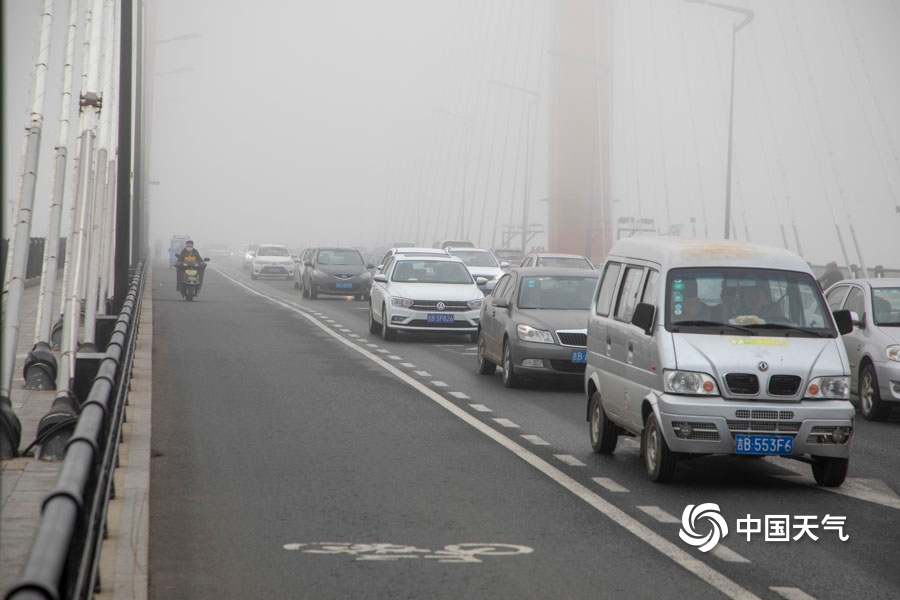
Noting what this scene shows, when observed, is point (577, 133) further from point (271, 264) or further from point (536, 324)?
point (536, 324)

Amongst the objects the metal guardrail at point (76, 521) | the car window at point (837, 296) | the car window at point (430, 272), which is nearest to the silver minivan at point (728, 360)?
the metal guardrail at point (76, 521)

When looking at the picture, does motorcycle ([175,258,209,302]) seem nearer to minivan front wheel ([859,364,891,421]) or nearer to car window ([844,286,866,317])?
car window ([844,286,866,317])

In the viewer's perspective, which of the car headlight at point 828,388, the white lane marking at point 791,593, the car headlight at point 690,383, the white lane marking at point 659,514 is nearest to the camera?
the white lane marking at point 791,593

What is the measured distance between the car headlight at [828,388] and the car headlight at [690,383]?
0.70 metres

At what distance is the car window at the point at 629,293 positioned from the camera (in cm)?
1066

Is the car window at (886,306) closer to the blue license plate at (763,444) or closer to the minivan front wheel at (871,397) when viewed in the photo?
the minivan front wheel at (871,397)

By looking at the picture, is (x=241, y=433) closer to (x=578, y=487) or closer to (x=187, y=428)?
(x=187, y=428)

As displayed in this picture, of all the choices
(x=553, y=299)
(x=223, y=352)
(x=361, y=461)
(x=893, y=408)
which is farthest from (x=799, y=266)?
(x=223, y=352)

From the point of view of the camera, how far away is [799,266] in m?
10.4

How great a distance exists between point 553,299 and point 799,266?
7.62m

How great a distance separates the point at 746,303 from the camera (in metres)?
10.0

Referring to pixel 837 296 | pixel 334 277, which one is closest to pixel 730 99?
pixel 334 277

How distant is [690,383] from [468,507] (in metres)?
1.95

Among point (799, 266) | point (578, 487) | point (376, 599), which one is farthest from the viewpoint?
point (799, 266)
